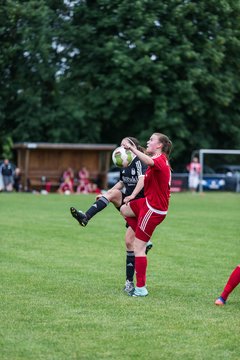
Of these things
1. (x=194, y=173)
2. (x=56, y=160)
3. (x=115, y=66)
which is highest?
(x=115, y=66)

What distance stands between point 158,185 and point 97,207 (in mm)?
1252

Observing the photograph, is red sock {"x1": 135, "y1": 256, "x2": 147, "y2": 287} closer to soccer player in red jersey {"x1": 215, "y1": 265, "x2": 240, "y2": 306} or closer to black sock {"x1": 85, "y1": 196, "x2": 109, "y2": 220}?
soccer player in red jersey {"x1": 215, "y1": 265, "x2": 240, "y2": 306}

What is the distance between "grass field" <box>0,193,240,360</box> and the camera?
7379 millimetres

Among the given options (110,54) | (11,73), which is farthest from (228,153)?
(11,73)

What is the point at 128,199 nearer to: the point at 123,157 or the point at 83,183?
the point at 123,157

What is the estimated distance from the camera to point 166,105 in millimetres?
43469

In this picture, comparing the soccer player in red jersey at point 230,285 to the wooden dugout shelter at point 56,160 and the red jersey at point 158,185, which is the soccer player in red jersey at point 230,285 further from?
the wooden dugout shelter at point 56,160

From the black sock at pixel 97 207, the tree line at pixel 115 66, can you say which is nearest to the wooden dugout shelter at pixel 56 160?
the tree line at pixel 115 66

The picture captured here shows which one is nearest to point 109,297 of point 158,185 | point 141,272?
point 141,272

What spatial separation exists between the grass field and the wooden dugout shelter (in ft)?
69.4

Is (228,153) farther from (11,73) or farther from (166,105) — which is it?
(11,73)

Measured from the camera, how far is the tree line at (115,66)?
42.4 m

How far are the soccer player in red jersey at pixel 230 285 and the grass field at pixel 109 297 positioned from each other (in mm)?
120

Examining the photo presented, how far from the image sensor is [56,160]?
140 ft
